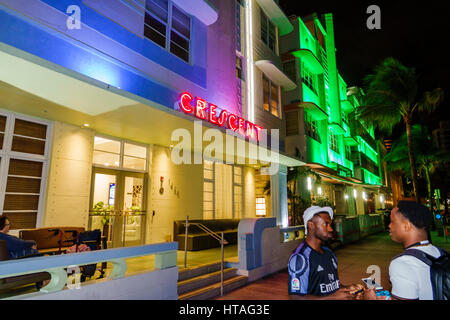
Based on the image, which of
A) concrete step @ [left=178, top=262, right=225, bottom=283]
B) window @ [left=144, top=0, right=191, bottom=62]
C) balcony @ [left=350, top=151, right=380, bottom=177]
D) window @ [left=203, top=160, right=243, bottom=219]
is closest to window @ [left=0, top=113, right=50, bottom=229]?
concrete step @ [left=178, top=262, right=225, bottom=283]

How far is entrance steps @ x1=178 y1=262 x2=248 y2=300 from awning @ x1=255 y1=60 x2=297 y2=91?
33.2 ft

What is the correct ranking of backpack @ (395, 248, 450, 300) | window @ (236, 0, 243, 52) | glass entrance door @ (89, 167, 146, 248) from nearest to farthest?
1. backpack @ (395, 248, 450, 300)
2. glass entrance door @ (89, 167, 146, 248)
3. window @ (236, 0, 243, 52)

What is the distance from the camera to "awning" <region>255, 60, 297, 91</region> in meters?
13.5

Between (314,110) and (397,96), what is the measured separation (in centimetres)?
448

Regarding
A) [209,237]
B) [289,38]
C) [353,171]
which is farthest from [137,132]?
[353,171]

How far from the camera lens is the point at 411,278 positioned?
6.49ft

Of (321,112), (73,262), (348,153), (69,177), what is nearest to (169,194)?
(69,177)

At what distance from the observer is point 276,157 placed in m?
10.9

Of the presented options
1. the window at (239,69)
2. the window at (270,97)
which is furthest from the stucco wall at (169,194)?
the window at (270,97)

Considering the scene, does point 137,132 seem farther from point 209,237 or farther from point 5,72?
point 209,237

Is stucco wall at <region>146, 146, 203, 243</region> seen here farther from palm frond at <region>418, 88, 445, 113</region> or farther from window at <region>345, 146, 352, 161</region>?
window at <region>345, 146, 352, 161</region>

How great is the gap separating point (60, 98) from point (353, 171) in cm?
2669

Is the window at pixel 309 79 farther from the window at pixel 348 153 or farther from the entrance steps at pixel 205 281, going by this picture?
the entrance steps at pixel 205 281

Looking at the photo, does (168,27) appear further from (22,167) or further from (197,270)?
(197,270)
